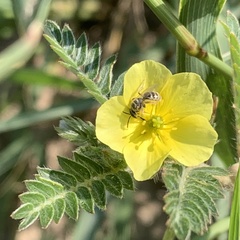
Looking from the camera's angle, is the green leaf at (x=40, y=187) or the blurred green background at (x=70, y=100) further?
the blurred green background at (x=70, y=100)

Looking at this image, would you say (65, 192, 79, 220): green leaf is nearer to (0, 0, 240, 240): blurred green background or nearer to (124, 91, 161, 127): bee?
(124, 91, 161, 127): bee

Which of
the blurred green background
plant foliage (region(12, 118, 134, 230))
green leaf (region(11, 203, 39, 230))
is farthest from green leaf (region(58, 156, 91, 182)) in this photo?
the blurred green background

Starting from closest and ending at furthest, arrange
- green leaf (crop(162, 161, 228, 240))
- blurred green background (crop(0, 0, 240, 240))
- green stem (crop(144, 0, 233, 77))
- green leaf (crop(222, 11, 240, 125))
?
green leaf (crop(162, 161, 228, 240)), green leaf (crop(222, 11, 240, 125)), green stem (crop(144, 0, 233, 77)), blurred green background (crop(0, 0, 240, 240))

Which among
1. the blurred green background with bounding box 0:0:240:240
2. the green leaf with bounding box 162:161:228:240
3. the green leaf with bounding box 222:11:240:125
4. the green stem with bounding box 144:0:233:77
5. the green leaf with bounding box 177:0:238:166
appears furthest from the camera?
the blurred green background with bounding box 0:0:240:240

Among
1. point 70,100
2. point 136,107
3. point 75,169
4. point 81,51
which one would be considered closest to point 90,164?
point 75,169

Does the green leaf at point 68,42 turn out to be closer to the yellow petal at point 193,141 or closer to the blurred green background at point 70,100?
the yellow petal at point 193,141

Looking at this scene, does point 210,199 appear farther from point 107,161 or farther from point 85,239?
point 85,239

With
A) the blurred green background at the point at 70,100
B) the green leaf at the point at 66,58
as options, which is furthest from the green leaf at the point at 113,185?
the blurred green background at the point at 70,100
